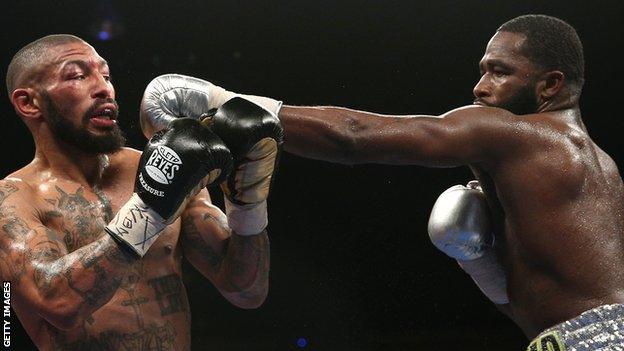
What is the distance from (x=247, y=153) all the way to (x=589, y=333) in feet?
2.80

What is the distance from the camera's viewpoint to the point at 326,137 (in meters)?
1.92

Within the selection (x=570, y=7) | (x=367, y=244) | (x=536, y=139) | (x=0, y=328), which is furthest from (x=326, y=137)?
(x=570, y=7)

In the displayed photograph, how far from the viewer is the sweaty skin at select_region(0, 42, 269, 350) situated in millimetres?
1932

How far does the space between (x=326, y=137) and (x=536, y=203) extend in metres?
0.50

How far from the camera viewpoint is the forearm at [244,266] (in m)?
2.29

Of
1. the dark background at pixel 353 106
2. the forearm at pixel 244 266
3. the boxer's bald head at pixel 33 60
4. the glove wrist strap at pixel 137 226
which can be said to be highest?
the boxer's bald head at pixel 33 60

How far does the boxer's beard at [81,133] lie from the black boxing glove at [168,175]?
1.39 ft

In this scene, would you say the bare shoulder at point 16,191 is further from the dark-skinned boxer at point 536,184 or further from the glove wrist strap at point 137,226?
the dark-skinned boxer at point 536,184

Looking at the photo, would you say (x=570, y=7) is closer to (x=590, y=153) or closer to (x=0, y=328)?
(x=590, y=153)

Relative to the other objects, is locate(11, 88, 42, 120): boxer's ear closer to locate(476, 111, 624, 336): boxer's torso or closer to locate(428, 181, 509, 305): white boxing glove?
locate(428, 181, 509, 305): white boxing glove

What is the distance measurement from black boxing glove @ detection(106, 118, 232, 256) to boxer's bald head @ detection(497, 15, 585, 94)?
82cm

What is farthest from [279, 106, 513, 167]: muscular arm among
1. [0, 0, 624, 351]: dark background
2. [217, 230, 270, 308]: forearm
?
[0, 0, 624, 351]: dark background

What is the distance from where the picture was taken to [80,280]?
1.92 m

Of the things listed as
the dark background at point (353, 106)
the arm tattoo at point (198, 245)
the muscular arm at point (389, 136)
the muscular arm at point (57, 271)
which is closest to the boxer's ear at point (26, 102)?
the muscular arm at point (57, 271)
